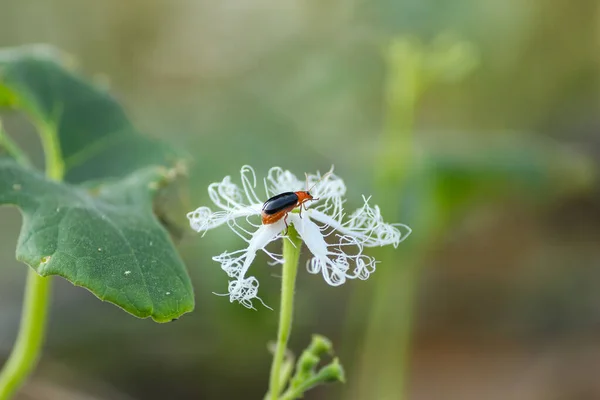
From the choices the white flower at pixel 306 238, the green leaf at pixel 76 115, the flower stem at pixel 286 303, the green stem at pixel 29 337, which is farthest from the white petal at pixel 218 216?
the green leaf at pixel 76 115

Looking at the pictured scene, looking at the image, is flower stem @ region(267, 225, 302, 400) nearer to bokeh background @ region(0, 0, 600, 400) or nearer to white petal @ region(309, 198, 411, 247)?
white petal @ region(309, 198, 411, 247)

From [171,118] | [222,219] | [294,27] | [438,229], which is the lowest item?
[222,219]

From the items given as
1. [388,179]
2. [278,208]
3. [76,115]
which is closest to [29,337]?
[76,115]

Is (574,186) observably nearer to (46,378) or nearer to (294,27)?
(46,378)

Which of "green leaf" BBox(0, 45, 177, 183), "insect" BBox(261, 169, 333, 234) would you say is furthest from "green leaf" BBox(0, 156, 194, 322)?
"green leaf" BBox(0, 45, 177, 183)

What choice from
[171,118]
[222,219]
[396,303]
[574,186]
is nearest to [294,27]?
[171,118]

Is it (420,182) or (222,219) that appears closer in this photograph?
(222,219)
